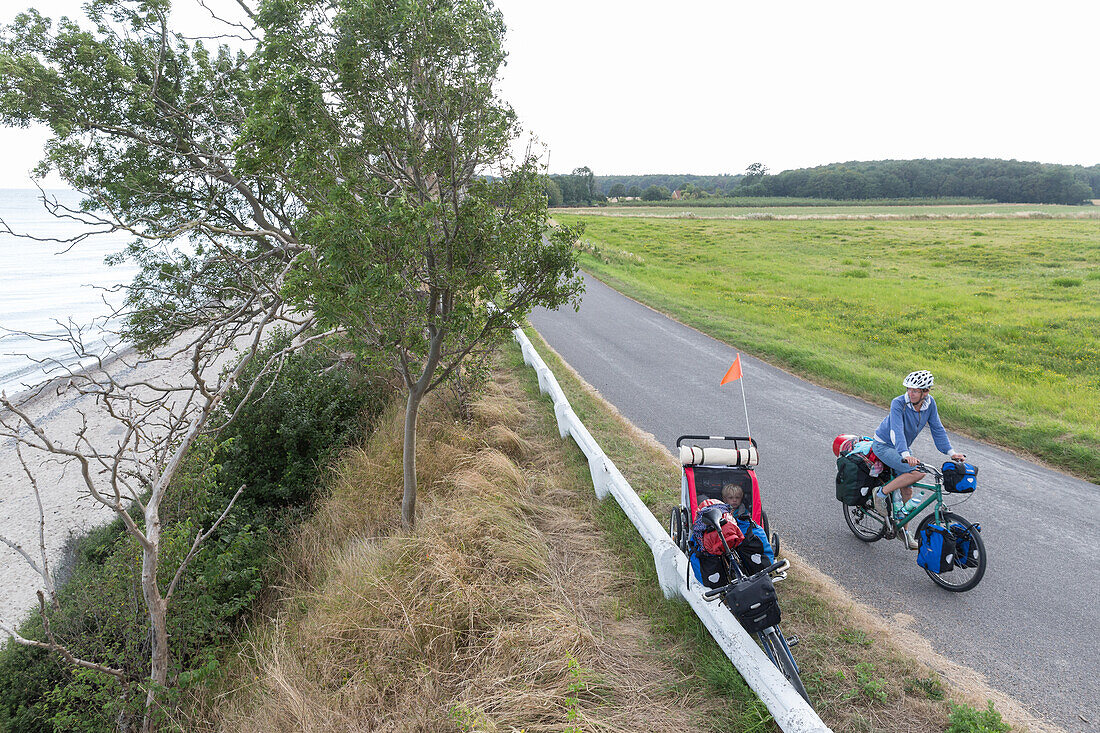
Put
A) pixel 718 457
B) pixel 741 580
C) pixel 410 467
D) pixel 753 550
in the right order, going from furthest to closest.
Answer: pixel 410 467 < pixel 718 457 < pixel 753 550 < pixel 741 580

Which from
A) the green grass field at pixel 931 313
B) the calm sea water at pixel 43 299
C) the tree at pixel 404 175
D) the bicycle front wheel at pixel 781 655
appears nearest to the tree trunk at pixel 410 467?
the tree at pixel 404 175

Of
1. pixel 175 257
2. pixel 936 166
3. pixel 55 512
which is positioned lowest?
pixel 55 512

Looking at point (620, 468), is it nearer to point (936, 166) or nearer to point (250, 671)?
point (250, 671)

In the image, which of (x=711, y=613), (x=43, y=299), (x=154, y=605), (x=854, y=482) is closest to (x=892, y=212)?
(x=854, y=482)

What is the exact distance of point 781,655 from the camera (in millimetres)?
3824

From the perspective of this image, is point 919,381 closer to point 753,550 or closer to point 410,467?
point 753,550

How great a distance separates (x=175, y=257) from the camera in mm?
12586

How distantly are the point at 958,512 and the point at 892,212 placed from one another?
2600 inches

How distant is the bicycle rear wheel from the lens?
574cm

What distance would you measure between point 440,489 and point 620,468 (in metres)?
2.34

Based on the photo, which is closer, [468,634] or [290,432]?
[468,634]

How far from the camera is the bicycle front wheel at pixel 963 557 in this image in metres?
4.86

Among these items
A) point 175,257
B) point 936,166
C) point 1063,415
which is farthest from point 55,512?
point 936,166

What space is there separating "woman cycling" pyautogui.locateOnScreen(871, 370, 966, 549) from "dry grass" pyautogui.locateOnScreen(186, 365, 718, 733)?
287cm
